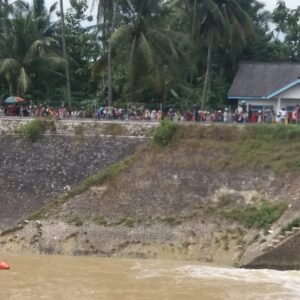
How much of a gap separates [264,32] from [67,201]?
22.3 metres

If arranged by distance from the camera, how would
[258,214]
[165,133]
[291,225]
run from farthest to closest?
1. [165,133]
2. [258,214]
3. [291,225]

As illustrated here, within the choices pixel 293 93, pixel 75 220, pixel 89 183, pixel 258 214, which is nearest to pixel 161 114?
pixel 89 183

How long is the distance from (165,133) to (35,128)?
19.4 ft

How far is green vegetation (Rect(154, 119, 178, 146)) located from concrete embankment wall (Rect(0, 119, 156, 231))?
0.71 m

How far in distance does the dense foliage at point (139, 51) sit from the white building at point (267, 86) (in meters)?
1.58

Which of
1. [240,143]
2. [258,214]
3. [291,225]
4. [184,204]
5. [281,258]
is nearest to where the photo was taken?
[281,258]

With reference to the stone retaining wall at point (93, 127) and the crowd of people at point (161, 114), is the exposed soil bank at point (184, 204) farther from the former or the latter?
the crowd of people at point (161, 114)

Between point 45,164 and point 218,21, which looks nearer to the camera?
point 45,164

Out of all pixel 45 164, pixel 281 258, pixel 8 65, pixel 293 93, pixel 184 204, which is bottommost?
pixel 281 258

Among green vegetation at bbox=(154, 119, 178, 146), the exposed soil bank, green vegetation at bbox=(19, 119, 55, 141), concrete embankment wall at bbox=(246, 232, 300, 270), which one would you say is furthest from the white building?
concrete embankment wall at bbox=(246, 232, 300, 270)

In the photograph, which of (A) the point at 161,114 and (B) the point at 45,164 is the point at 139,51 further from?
(B) the point at 45,164

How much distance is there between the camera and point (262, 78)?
4306cm

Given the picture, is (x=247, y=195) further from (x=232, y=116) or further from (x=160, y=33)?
(x=160, y=33)

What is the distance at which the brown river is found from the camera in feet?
72.7
